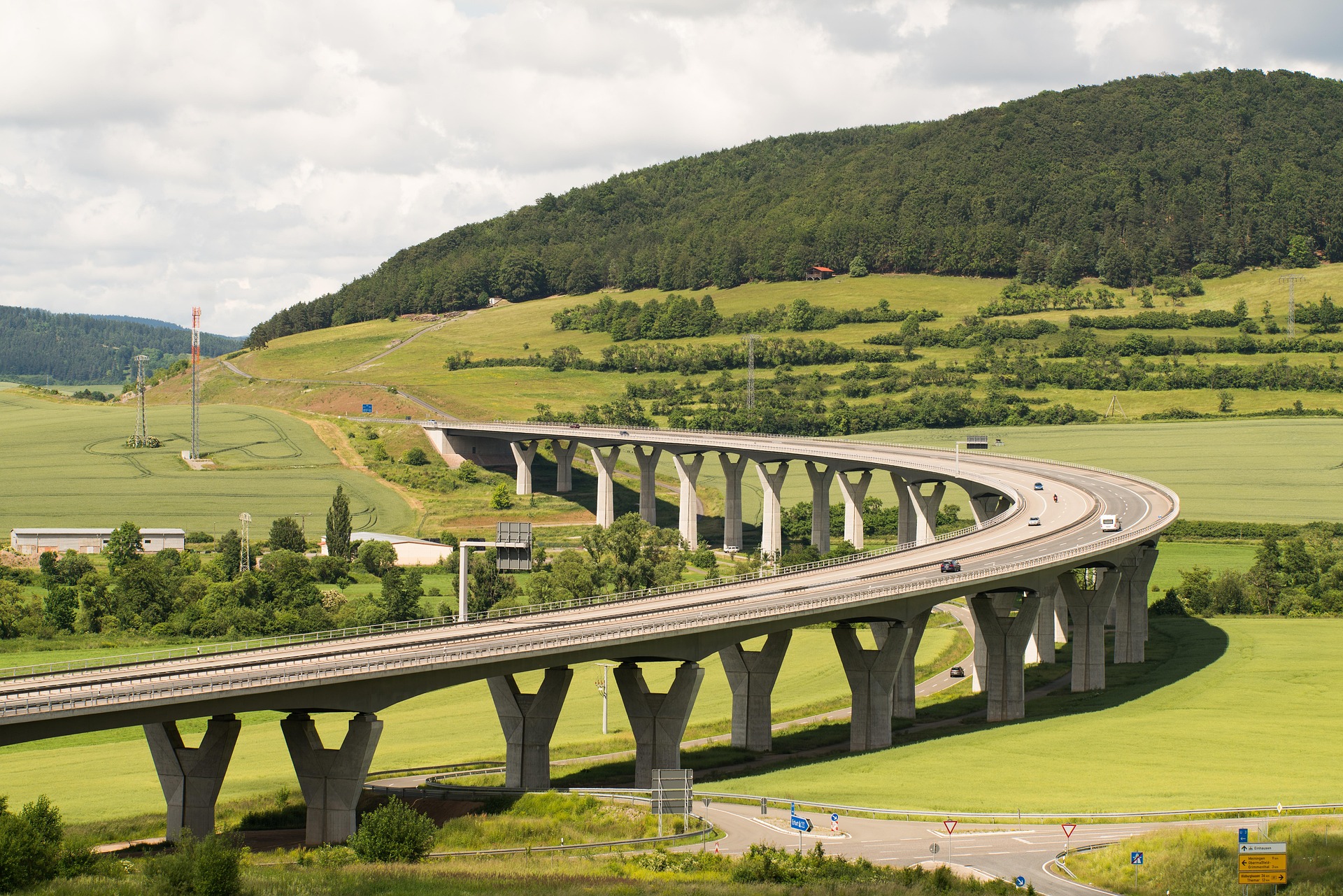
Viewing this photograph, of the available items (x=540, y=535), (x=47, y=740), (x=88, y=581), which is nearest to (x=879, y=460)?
(x=540, y=535)

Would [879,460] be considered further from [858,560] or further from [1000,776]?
[1000,776]

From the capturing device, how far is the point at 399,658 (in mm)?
73562

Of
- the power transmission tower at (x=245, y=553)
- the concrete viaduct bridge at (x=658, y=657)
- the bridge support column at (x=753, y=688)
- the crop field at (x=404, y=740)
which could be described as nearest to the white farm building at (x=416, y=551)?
the power transmission tower at (x=245, y=553)

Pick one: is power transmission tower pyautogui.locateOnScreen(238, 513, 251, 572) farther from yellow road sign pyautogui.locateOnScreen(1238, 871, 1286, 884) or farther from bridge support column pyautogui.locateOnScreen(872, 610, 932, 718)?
yellow road sign pyautogui.locateOnScreen(1238, 871, 1286, 884)

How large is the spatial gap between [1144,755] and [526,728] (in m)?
35.3

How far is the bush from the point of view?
64.9 meters

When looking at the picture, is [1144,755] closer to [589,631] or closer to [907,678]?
[907,678]

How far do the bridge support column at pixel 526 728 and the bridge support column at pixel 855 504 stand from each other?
319 feet

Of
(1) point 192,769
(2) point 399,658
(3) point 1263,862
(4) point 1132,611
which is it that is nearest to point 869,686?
(2) point 399,658

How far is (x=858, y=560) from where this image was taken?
116 m

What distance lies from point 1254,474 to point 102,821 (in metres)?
163

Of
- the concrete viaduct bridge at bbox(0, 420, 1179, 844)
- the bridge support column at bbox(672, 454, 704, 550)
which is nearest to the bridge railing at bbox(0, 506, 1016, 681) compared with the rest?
the concrete viaduct bridge at bbox(0, 420, 1179, 844)

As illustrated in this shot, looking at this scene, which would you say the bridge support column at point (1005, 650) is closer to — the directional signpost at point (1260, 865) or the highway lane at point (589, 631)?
the highway lane at point (589, 631)

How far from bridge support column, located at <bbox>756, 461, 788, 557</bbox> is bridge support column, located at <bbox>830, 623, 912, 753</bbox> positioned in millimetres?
72253
